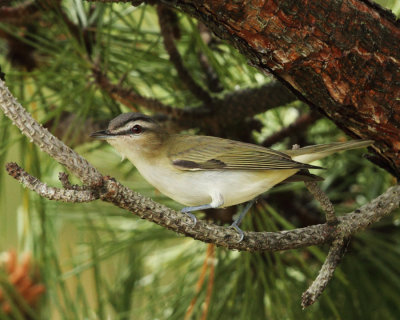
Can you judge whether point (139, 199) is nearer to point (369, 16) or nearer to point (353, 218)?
point (353, 218)

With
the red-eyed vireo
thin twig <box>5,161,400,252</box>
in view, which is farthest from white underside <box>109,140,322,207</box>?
thin twig <box>5,161,400,252</box>

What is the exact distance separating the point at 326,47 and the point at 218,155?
0.69 meters

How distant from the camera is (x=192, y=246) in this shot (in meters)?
2.31

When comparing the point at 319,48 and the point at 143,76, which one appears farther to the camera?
the point at 143,76

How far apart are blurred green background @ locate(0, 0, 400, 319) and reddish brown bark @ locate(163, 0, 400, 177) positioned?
0.45m

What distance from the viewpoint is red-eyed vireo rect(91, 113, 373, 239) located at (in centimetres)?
177

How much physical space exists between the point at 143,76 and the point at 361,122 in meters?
1.09

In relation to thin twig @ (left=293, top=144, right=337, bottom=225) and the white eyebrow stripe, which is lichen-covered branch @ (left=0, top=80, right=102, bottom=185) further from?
the white eyebrow stripe

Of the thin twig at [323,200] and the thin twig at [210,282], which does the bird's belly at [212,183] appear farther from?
the thin twig at [323,200]

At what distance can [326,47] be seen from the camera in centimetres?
136

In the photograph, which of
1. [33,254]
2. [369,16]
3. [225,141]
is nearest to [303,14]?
[369,16]

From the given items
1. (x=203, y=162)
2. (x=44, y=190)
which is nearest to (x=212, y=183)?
(x=203, y=162)

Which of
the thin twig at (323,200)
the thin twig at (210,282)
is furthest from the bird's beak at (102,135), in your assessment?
the thin twig at (323,200)

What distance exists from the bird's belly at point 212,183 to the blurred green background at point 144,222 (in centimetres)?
12
